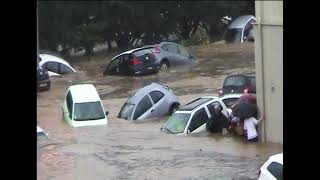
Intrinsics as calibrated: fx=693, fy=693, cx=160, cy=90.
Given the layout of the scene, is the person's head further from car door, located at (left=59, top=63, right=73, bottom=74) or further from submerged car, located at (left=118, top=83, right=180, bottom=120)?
car door, located at (left=59, top=63, right=73, bottom=74)

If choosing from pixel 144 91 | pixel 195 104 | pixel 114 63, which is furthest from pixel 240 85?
pixel 114 63

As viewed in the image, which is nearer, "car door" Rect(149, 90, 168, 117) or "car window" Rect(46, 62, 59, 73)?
"car door" Rect(149, 90, 168, 117)

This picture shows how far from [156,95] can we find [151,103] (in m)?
0.46

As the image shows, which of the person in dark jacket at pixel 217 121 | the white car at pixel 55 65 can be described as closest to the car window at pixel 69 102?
the white car at pixel 55 65

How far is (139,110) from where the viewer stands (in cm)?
1018

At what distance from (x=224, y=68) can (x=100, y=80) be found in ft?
9.75

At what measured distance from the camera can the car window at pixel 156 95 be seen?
29.9ft

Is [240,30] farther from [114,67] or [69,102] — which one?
[69,102]

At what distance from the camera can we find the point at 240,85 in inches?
352

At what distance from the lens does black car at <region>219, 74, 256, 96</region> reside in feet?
28.2

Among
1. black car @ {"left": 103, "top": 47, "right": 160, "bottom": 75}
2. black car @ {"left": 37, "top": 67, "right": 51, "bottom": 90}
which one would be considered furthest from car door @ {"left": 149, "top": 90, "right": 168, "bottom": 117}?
black car @ {"left": 37, "top": 67, "right": 51, "bottom": 90}
